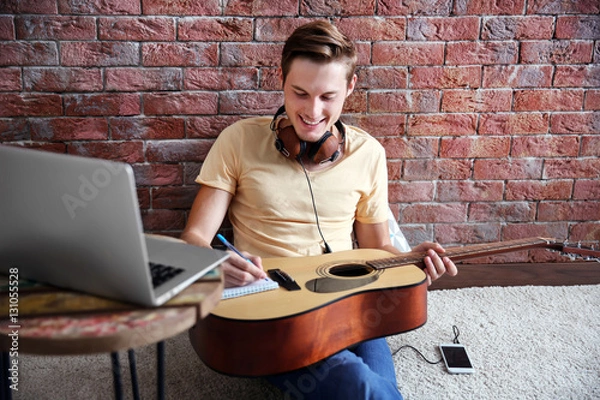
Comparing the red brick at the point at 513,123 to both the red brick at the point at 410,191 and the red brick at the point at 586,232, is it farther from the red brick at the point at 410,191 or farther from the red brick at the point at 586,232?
the red brick at the point at 586,232

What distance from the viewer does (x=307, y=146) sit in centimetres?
167

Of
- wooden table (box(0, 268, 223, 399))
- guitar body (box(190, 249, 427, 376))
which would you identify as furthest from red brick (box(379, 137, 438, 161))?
wooden table (box(0, 268, 223, 399))

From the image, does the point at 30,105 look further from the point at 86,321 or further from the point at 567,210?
the point at 567,210

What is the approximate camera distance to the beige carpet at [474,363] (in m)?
1.64

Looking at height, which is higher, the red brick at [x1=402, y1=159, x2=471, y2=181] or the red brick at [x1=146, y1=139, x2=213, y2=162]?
the red brick at [x1=146, y1=139, x2=213, y2=162]

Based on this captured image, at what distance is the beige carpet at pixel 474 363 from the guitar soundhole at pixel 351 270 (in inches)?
17.0

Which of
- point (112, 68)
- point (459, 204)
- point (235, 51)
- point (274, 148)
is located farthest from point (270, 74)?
point (459, 204)

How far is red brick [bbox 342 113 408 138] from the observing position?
2053 mm

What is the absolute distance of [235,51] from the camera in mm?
1917

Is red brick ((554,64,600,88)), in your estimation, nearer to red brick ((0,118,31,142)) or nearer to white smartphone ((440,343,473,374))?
white smartphone ((440,343,473,374))

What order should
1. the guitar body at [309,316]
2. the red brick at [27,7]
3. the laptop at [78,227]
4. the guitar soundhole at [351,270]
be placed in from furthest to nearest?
the red brick at [27,7], the guitar soundhole at [351,270], the guitar body at [309,316], the laptop at [78,227]

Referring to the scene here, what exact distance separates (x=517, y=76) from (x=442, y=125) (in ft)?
1.14

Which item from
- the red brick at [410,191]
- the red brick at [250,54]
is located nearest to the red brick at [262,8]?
the red brick at [250,54]

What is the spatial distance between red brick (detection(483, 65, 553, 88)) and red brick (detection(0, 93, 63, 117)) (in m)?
1.61
